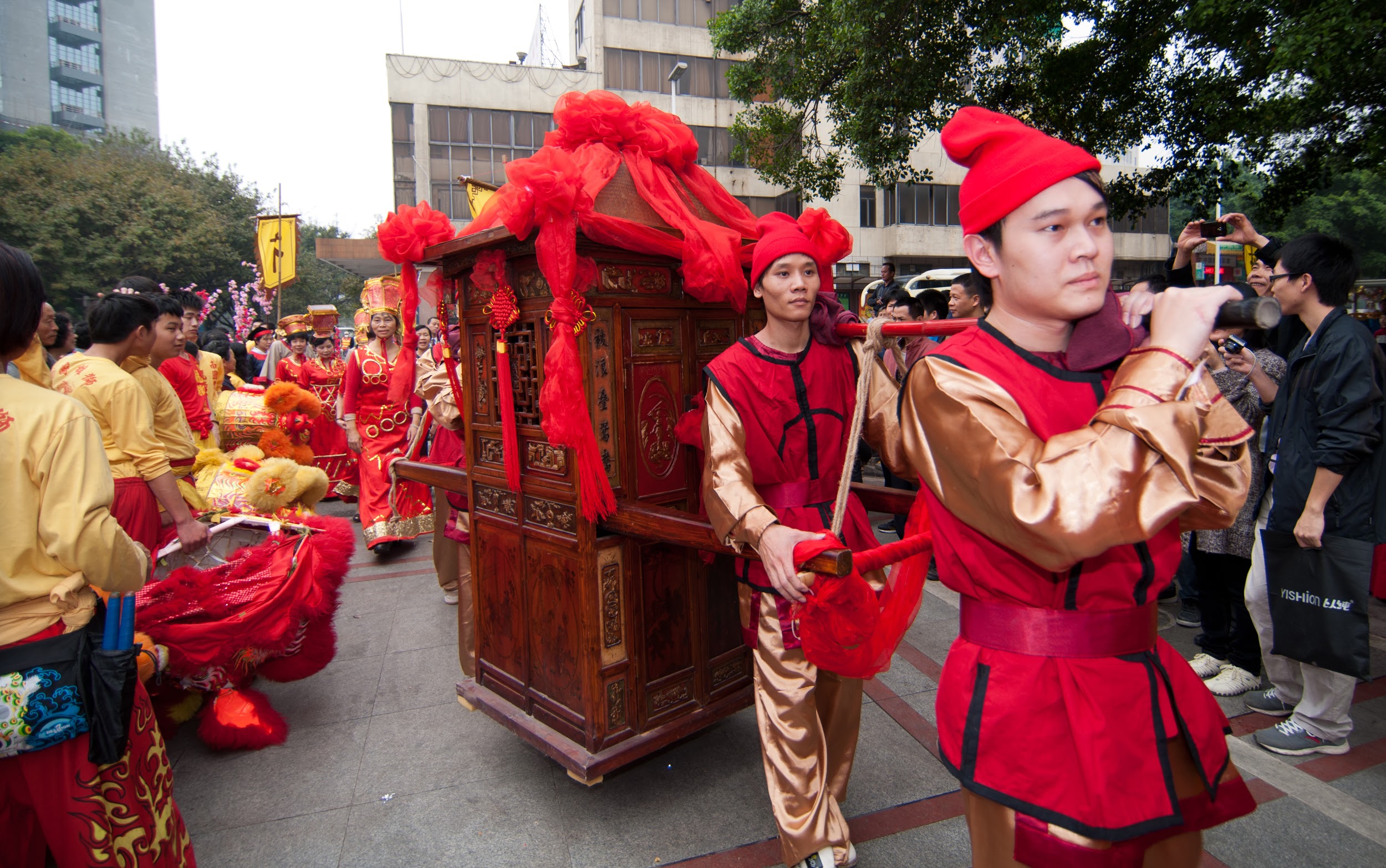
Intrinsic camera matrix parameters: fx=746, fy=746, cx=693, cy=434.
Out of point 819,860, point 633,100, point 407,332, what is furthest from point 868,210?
point 819,860

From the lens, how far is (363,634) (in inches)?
174

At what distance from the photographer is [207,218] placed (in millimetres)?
23703

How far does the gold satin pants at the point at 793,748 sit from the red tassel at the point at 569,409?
664 mm

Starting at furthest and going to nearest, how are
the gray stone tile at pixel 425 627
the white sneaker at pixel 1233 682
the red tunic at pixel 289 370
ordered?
the red tunic at pixel 289 370 < the gray stone tile at pixel 425 627 < the white sneaker at pixel 1233 682

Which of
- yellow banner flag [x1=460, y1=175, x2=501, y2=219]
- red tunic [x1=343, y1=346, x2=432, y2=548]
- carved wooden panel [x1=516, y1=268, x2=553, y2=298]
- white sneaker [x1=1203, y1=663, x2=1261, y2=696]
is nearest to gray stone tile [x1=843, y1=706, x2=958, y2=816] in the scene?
white sneaker [x1=1203, y1=663, x2=1261, y2=696]

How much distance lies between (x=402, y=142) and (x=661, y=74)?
27.5 feet

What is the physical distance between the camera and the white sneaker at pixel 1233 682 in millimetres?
3301

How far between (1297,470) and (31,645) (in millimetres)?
3987

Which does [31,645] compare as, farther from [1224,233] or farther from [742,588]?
[1224,233]

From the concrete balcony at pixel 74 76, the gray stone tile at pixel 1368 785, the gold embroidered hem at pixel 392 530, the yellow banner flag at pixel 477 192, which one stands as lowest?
the gray stone tile at pixel 1368 785

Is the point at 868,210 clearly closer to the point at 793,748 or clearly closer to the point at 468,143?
the point at 468,143

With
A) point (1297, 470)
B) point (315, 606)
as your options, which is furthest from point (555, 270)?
point (1297, 470)

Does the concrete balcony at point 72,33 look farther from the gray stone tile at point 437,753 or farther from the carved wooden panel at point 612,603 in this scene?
the carved wooden panel at point 612,603

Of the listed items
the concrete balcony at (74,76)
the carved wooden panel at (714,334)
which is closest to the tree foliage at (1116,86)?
the carved wooden panel at (714,334)
